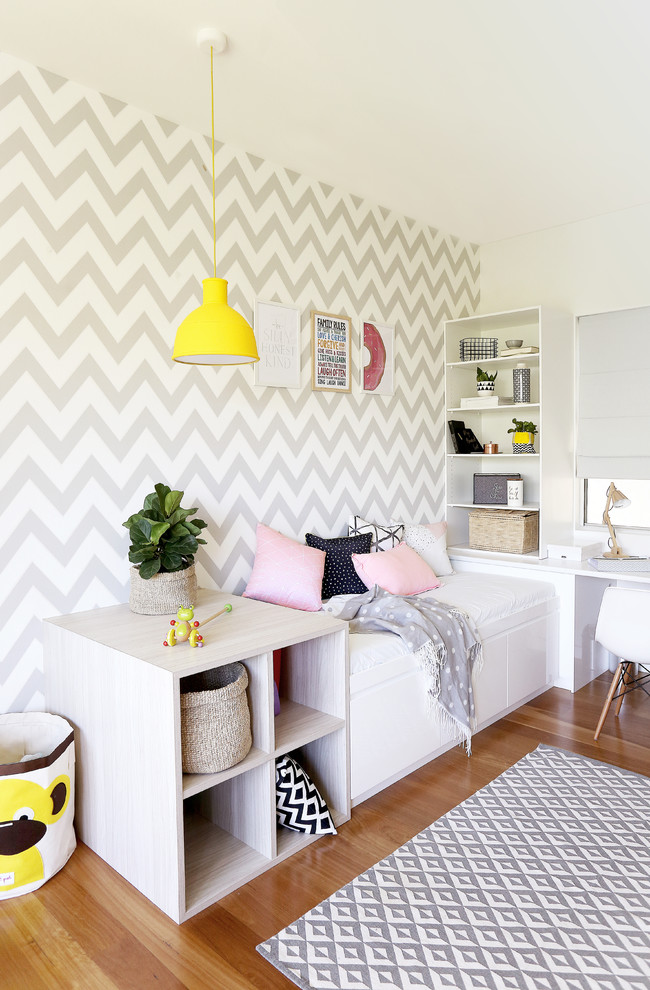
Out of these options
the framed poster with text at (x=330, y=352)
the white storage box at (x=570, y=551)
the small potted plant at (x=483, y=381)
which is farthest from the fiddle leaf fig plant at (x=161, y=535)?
the small potted plant at (x=483, y=381)

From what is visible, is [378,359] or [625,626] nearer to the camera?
[625,626]

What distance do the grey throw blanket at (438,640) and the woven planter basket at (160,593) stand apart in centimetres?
73

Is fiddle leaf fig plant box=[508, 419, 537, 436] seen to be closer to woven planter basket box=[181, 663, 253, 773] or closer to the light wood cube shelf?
the light wood cube shelf

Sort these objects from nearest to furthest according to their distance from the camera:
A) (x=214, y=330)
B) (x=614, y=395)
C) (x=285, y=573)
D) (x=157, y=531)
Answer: (x=214, y=330), (x=157, y=531), (x=285, y=573), (x=614, y=395)

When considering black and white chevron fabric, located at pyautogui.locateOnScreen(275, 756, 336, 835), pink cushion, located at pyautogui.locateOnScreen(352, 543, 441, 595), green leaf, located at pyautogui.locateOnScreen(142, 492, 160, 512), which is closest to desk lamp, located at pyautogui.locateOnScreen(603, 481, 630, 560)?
pink cushion, located at pyautogui.locateOnScreen(352, 543, 441, 595)

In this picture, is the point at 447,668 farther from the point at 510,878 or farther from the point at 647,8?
the point at 647,8

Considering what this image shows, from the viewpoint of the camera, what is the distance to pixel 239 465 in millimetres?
3012

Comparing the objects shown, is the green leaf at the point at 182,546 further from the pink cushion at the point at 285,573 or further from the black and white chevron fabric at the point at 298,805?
the black and white chevron fabric at the point at 298,805

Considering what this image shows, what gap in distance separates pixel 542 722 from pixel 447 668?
756 mm

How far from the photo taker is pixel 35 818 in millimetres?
1959

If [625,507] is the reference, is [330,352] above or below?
above

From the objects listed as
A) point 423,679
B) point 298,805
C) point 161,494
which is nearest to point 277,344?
point 161,494

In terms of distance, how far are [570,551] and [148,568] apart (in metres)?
2.42

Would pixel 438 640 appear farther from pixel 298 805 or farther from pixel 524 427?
pixel 524 427
